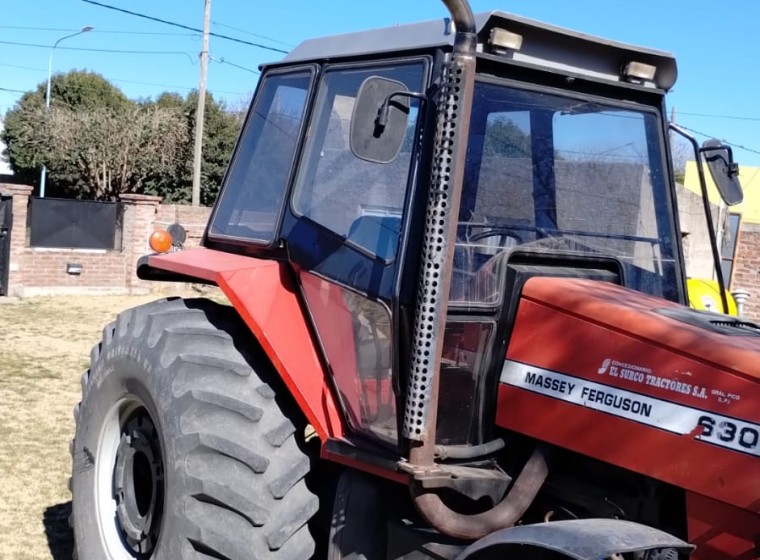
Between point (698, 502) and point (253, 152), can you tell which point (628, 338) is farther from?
point (253, 152)

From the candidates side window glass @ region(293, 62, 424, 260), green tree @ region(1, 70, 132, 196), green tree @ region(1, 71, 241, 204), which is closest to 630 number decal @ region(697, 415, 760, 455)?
side window glass @ region(293, 62, 424, 260)

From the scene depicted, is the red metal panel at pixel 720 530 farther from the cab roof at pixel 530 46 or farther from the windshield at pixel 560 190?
the cab roof at pixel 530 46

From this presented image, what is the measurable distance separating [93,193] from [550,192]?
2527 cm

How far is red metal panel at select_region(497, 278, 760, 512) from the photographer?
2574mm

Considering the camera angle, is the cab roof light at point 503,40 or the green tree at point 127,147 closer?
the cab roof light at point 503,40

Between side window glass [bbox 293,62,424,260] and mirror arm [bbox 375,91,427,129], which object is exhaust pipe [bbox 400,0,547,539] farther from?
side window glass [bbox 293,62,424,260]

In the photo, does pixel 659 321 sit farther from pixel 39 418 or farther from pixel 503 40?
pixel 39 418

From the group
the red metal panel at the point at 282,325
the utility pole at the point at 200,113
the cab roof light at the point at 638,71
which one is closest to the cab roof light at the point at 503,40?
the cab roof light at the point at 638,71

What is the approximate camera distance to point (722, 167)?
3.62 metres

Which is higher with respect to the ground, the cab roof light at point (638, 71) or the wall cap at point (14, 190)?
the cab roof light at point (638, 71)

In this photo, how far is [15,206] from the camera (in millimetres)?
14766

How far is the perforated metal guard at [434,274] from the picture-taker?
2.71m

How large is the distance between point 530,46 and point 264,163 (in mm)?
1246

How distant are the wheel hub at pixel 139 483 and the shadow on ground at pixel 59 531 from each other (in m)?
0.84
